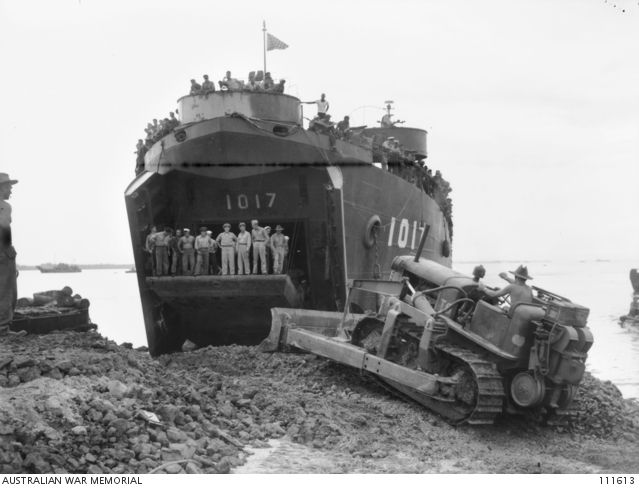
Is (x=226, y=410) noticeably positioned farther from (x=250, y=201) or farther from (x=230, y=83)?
(x=230, y=83)

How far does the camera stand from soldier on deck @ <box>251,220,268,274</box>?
1553cm

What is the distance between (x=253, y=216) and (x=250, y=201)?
0.32 m

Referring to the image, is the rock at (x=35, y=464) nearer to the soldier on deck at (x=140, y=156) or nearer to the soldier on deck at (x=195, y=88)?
the soldier on deck at (x=195, y=88)

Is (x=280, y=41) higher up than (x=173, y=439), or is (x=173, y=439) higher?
(x=280, y=41)

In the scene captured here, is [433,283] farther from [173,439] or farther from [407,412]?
[173,439]

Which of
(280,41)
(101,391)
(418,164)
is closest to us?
(101,391)

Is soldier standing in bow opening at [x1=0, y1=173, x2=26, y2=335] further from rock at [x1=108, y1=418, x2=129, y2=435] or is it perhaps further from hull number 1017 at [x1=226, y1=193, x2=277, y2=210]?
hull number 1017 at [x1=226, y1=193, x2=277, y2=210]

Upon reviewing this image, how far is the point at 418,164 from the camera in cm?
2412

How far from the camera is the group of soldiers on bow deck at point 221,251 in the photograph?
51.3 feet

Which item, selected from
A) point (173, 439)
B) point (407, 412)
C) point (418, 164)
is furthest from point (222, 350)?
point (418, 164)

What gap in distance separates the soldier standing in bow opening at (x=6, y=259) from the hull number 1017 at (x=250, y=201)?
6.57 m

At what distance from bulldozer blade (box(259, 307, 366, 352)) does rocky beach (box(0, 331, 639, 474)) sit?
1.63 meters

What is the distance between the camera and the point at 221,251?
16.1 meters
